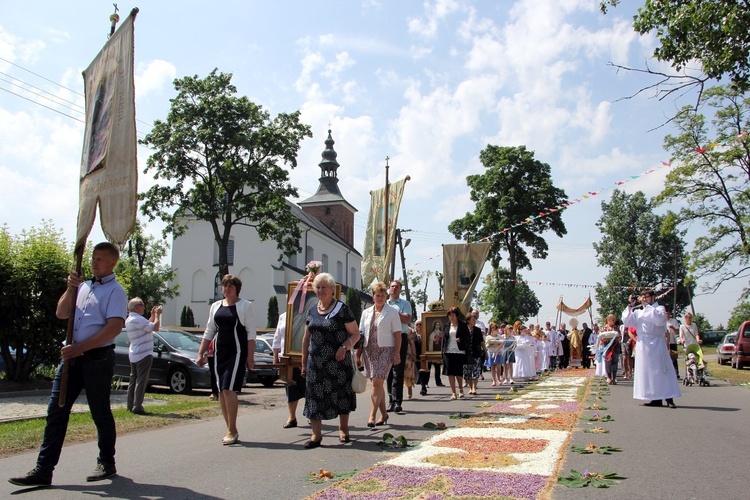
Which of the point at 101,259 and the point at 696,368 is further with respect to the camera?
the point at 696,368

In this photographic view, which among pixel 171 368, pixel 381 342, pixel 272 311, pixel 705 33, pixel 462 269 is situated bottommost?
pixel 171 368

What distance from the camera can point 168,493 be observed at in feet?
16.9

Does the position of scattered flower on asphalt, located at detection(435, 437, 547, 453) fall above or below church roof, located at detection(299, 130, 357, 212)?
below

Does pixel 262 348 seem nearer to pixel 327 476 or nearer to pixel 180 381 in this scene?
pixel 180 381

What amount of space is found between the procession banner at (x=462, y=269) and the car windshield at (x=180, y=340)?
6878mm

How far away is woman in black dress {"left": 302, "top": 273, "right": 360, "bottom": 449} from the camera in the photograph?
729 centimetres

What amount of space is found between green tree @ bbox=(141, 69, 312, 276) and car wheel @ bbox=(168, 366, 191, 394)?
69.9ft

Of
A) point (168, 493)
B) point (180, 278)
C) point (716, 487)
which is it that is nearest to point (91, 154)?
point (168, 493)

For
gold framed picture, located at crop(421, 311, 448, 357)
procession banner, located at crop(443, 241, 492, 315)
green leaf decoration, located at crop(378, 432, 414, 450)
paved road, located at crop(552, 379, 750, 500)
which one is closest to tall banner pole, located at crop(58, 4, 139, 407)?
green leaf decoration, located at crop(378, 432, 414, 450)

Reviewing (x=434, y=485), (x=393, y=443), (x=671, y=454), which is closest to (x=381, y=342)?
(x=393, y=443)

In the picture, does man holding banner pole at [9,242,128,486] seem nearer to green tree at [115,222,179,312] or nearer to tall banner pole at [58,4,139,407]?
tall banner pole at [58,4,139,407]

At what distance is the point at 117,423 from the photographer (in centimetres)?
953

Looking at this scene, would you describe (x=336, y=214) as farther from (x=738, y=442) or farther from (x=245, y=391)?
(x=738, y=442)

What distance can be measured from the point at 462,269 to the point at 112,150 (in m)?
14.0
